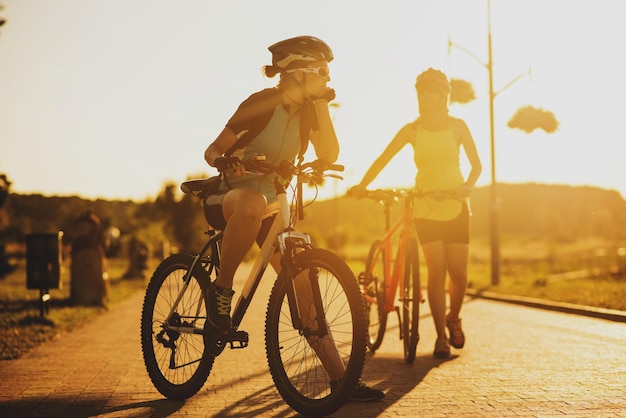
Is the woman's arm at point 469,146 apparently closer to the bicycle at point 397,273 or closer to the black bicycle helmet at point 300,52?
the bicycle at point 397,273

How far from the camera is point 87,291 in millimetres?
14367

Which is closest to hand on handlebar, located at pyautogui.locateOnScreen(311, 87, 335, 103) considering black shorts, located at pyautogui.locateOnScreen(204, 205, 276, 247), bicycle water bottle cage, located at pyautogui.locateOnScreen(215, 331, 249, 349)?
black shorts, located at pyautogui.locateOnScreen(204, 205, 276, 247)

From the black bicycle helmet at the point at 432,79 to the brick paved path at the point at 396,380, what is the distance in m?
2.26

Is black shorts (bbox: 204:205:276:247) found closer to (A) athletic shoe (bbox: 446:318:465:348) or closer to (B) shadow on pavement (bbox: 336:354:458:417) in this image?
(B) shadow on pavement (bbox: 336:354:458:417)

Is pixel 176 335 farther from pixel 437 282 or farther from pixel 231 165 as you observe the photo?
pixel 437 282

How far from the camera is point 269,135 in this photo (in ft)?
16.1

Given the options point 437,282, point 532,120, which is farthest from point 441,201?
point 532,120

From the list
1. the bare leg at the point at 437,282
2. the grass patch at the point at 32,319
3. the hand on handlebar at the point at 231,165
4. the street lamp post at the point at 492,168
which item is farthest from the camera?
the street lamp post at the point at 492,168

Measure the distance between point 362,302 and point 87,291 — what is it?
10.9 meters

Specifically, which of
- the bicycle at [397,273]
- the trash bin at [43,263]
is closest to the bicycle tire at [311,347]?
the bicycle at [397,273]

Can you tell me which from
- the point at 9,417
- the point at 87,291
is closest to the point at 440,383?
the point at 9,417

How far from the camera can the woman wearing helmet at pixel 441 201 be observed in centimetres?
716

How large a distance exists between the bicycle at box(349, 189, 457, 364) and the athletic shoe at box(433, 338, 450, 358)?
0.28 m

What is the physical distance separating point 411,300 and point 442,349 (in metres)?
0.63
